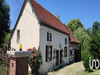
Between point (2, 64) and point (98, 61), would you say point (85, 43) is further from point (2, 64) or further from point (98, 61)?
point (2, 64)

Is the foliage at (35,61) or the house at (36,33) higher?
the house at (36,33)

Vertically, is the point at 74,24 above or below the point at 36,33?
above

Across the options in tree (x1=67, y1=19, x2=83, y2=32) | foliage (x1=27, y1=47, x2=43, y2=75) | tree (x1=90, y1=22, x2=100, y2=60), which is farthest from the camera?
tree (x1=67, y1=19, x2=83, y2=32)

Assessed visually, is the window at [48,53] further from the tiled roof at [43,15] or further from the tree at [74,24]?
the tree at [74,24]

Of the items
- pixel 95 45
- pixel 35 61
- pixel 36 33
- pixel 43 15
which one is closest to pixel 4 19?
pixel 43 15

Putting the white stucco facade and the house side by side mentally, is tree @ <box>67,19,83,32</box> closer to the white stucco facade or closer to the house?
the white stucco facade

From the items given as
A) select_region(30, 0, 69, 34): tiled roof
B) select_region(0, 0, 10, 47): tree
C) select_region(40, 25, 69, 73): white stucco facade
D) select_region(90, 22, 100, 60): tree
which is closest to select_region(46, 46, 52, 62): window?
select_region(40, 25, 69, 73): white stucco facade

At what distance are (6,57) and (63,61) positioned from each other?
433 inches

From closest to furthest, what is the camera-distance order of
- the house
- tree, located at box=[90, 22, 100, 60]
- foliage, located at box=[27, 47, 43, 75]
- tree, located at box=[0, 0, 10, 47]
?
foliage, located at box=[27, 47, 43, 75], the house, tree, located at box=[90, 22, 100, 60], tree, located at box=[0, 0, 10, 47]

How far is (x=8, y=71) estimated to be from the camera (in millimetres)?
3508

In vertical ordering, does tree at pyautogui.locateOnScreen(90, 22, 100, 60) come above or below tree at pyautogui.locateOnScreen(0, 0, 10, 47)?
below

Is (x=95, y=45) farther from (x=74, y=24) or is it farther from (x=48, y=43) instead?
(x=74, y=24)

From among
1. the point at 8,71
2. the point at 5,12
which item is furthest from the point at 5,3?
the point at 8,71

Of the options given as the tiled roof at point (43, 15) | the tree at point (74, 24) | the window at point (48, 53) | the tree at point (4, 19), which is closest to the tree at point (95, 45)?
the tiled roof at point (43, 15)
